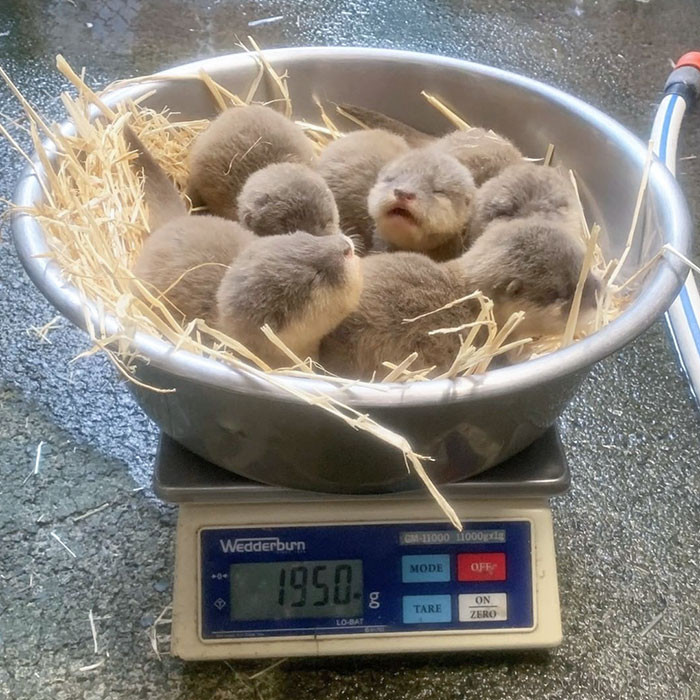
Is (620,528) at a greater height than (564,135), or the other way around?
(564,135)

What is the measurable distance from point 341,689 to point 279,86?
1.95 ft

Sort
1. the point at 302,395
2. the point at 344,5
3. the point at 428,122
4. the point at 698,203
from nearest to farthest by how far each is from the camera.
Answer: the point at 302,395, the point at 428,122, the point at 698,203, the point at 344,5

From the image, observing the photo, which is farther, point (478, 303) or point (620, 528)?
point (620, 528)

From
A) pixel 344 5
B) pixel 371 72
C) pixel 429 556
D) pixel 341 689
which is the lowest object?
pixel 341 689

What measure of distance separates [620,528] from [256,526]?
1.30ft

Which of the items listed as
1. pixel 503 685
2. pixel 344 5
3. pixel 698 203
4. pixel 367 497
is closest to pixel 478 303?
pixel 367 497

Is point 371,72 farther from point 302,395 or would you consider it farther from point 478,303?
point 302,395

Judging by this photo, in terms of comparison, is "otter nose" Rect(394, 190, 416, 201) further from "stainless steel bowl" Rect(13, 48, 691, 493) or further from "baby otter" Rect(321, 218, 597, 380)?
"stainless steel bowl" Rect(13, 48, 691, 493)

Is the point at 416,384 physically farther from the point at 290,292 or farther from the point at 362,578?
the point at 362,578

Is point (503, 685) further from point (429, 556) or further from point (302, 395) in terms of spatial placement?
point (302, 395)

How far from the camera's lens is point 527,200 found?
0.69 m

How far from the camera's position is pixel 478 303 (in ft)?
1.96

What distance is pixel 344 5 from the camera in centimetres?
144

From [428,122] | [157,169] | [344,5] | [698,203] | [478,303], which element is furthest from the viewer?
[344,5]
